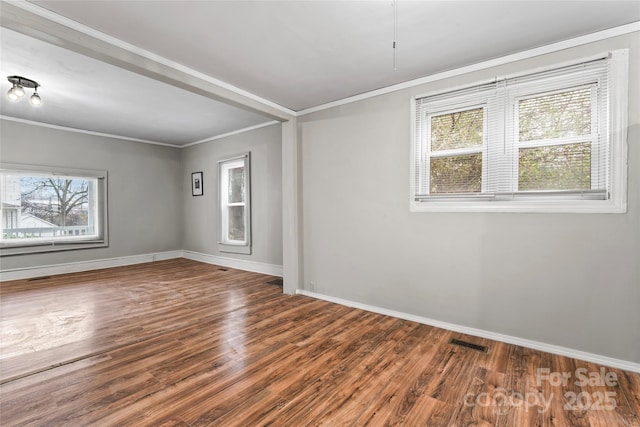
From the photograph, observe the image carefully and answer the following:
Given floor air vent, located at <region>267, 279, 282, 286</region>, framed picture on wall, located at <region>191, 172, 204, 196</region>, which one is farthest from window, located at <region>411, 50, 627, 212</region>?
framed picture on wall, located at <region>191, 172, 204, 196</region>

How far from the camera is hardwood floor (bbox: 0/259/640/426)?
1780mm

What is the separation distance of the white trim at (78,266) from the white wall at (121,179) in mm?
70

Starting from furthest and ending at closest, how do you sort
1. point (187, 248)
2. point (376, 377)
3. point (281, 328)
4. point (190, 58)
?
point (187, 248) < point (281, 328) < point (190, 58) < point (376, 377)

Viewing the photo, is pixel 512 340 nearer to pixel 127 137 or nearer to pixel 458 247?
pixel 458 247

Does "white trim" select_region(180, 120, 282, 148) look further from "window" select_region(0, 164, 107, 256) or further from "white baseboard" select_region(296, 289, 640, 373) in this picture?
"white baseboard" select_region(296, 289, 640, 373)

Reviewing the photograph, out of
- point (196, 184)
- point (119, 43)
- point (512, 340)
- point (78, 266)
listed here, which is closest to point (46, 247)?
point (78, 266)

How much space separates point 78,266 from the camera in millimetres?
5703

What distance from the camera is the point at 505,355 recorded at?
2496 millimetres

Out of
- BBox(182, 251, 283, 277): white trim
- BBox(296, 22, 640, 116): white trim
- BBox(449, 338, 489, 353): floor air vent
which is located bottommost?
BBox(449, 338, 489, 353): floor air vent

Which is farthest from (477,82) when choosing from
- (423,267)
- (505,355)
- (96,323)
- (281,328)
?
(96,323)

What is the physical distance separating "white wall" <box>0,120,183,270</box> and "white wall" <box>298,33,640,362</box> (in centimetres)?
440

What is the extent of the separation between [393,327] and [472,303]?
2.70ft

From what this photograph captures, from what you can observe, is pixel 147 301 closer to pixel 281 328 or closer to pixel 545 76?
pixel 281 328

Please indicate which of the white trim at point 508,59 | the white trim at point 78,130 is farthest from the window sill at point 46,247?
the white trim at point 508,59
